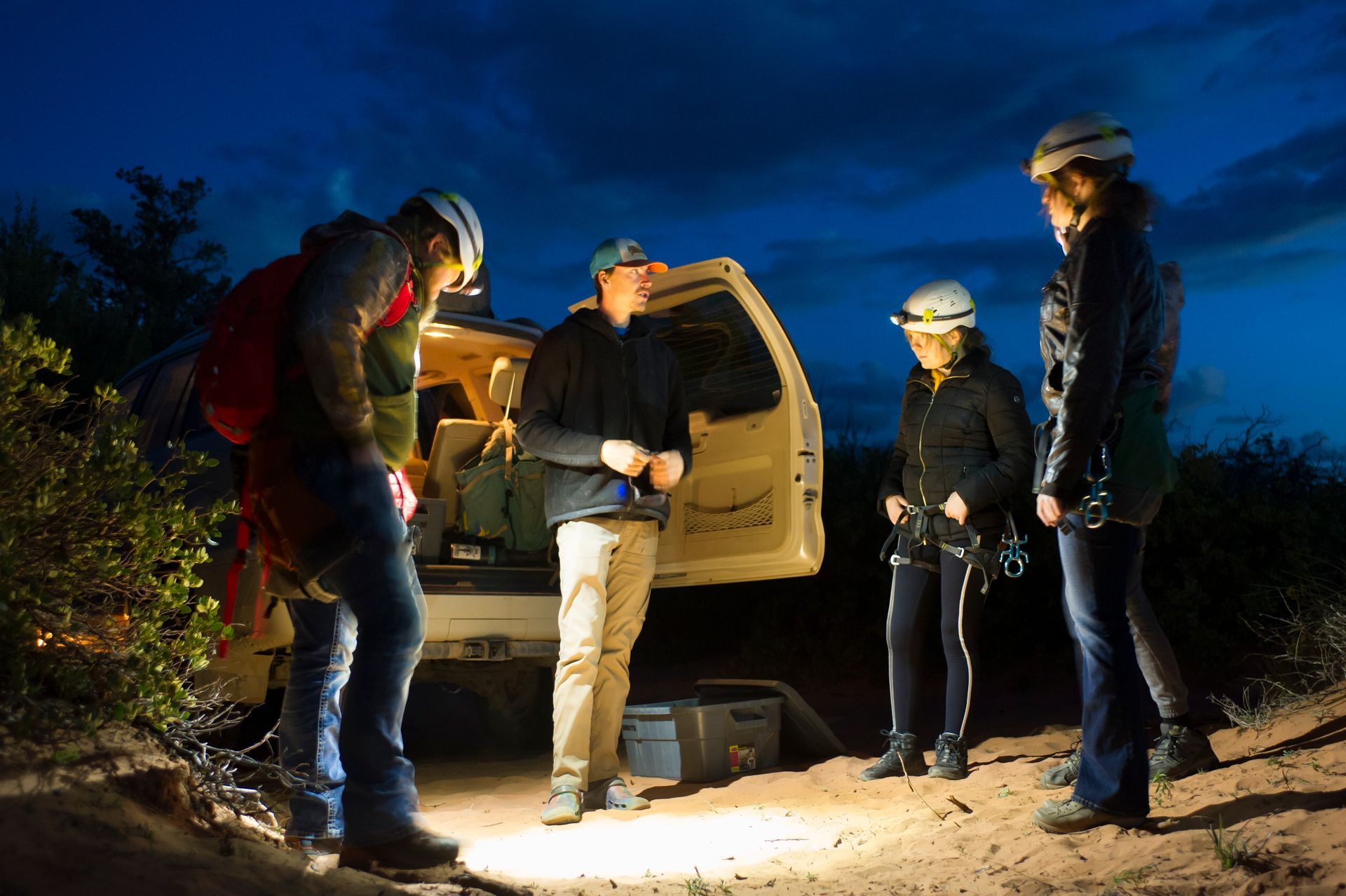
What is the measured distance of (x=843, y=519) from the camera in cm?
927

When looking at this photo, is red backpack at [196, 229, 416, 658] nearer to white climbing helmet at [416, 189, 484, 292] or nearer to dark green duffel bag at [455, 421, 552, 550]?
white climbing helmet at [416, 189, 484, 292]

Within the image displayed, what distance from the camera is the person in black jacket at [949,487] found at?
4914 mm

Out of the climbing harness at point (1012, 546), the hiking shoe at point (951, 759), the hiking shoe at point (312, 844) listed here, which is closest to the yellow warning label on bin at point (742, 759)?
the hiking shoe at point (951, 759)

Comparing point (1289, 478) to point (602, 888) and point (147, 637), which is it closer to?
point (602, 888)

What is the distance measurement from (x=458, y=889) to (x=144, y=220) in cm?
2079

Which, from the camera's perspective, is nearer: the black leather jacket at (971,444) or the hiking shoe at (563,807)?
the hiking shoe at (563,807)

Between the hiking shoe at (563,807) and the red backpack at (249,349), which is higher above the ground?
the red backpack at (249,349)

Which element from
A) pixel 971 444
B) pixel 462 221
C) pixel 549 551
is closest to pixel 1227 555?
pixel 971 444

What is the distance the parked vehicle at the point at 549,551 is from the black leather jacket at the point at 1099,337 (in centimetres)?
214

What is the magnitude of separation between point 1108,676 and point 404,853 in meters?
2.06

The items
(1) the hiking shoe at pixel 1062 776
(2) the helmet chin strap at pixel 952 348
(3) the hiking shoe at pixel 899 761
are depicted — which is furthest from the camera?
(2) the helmet chin strap at pixel 952 348

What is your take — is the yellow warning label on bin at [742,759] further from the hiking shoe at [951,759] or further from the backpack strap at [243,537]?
the backpack strap at [243,537]

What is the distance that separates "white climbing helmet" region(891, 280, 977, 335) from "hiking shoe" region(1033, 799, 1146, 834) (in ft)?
7.86

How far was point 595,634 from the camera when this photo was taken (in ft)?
15.4
